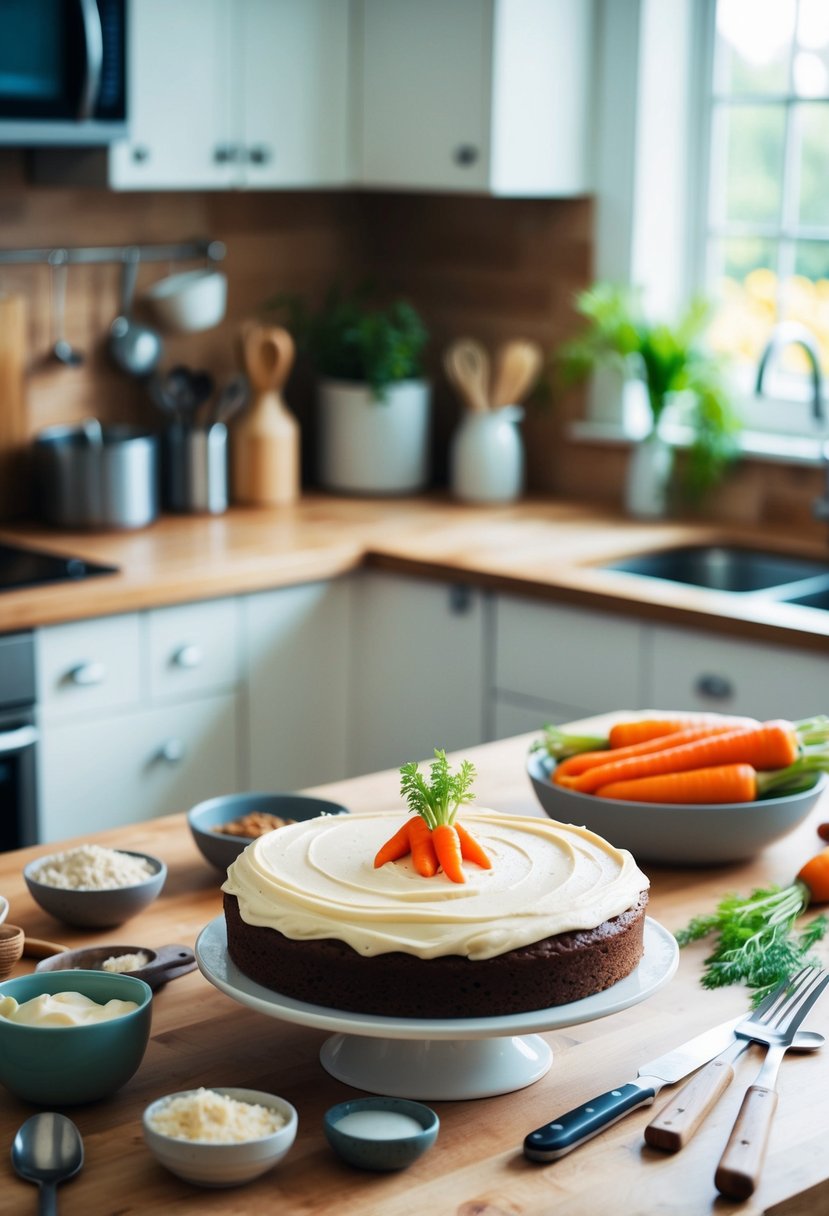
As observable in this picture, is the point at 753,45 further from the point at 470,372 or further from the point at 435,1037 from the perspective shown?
the point at 435,1037

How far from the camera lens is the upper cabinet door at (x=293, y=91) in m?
3.37

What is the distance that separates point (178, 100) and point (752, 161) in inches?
48.7

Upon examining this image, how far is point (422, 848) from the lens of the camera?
4.11ft

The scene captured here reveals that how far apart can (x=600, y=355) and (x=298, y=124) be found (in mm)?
815

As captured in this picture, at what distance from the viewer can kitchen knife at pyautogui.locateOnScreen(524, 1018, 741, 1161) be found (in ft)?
3.67

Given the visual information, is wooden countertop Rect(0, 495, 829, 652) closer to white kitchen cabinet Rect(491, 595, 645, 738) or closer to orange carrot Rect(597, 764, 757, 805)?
white kitchen cabinet Rect(491, 595, 645, 738)

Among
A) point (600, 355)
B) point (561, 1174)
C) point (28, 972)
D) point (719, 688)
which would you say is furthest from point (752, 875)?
point (600, 355)

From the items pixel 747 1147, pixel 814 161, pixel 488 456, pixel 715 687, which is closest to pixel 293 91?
pixel 488 456

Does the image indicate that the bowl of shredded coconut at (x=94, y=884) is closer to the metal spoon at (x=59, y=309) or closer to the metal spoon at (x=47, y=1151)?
the metal spoon at (x=47, y=1151)

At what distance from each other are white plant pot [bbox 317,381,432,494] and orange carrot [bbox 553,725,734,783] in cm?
204

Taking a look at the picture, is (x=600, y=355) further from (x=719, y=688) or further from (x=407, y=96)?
(x=719, y=688)

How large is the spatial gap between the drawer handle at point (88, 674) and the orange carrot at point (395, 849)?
1612mm

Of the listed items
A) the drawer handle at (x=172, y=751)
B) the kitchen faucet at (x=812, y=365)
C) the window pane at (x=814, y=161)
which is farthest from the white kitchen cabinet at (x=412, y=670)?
the window pane at (x=814, y=161)

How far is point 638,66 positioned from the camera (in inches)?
136
